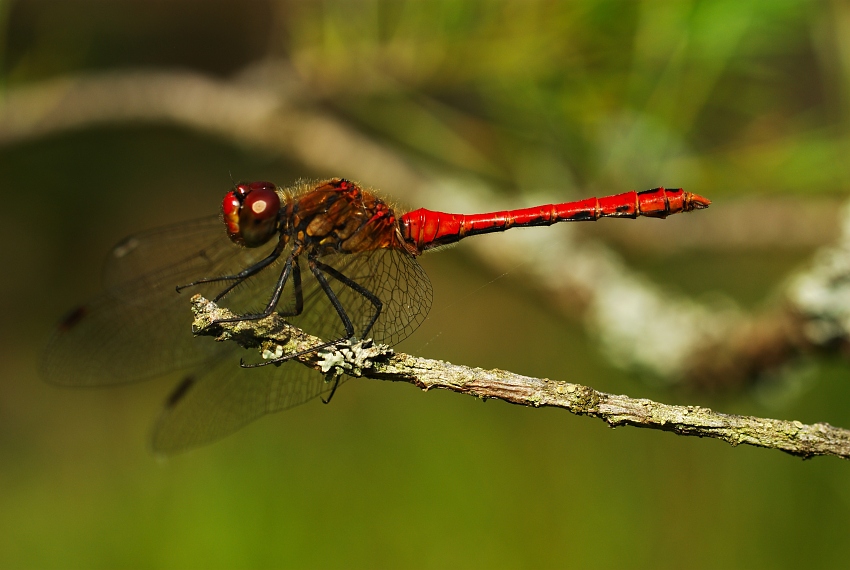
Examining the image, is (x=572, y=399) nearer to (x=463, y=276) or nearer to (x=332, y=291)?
(x=332, y=291)

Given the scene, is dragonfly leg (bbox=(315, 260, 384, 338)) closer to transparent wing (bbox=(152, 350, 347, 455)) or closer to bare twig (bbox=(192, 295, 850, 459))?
transparent wing (bbox=(152, 350, 347, 455))

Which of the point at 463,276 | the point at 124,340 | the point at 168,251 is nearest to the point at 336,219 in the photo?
the point at 168,251

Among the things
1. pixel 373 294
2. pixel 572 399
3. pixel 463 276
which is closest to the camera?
pixel 572 399

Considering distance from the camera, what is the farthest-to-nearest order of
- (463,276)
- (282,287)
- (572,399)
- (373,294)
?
(463,276) → (373,294) → (282,287) → (572,399)

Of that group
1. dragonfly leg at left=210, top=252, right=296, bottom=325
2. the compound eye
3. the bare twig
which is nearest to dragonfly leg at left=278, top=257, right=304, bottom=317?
dragonfly leg at left=210, top=252, right=296, bottom=325

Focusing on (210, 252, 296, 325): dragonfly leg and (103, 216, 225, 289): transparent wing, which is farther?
(103, 216, 225, 289): transparent wing

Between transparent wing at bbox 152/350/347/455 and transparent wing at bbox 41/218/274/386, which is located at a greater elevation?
transparent wing at bbox 41/218/274/386
